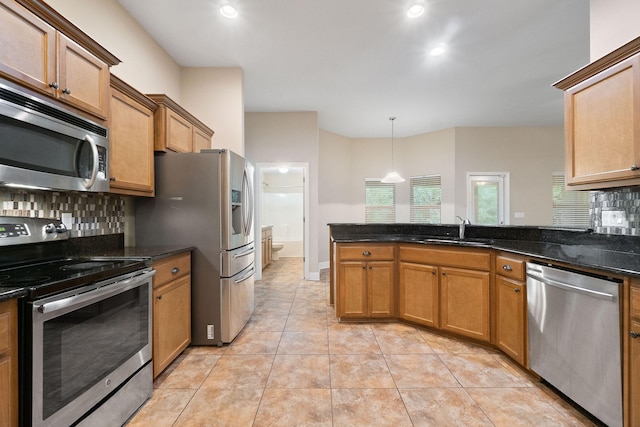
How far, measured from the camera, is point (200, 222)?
2.46 metres

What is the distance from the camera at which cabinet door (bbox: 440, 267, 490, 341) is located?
2.44 meters

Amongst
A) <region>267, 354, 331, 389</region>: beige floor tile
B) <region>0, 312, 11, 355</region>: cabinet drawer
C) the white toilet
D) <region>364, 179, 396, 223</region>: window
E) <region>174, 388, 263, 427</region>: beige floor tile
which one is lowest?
<region>174, 388, 263, 427</region>: beige floor tile

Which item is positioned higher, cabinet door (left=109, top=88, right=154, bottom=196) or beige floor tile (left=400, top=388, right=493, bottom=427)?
cabinet door (left=109, top=88, right=154, bottom=196)

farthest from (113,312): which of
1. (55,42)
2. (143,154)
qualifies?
(55,42)

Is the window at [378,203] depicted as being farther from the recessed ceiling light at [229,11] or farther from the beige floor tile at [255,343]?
the recessed ceiling light at [229,11]

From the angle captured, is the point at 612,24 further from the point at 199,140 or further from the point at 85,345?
the point at 85,345

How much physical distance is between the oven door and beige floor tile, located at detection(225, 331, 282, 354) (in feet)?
2.73

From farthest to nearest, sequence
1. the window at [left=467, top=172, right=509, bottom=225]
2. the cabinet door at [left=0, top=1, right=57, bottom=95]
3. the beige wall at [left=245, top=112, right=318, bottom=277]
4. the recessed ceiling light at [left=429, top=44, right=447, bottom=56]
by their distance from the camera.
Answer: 1. the window at [left=467, top=172, right=509, bottom=225]
2. the beige wall at [left=245, top=112, right=318, bottom=277]
3. the recessed ceiling light at [left=429, top=44, right=447, bottom=56]
4. the cabinet door at [left=0, top=1, right=57, bottom=95]

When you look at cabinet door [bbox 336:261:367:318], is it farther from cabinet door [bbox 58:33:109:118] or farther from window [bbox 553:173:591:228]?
window [bbox 553:173:591:228]

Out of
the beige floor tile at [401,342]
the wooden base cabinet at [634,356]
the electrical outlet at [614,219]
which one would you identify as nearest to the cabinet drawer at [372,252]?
the beige floor tile at [401,342]

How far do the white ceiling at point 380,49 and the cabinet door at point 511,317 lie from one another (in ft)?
8.04

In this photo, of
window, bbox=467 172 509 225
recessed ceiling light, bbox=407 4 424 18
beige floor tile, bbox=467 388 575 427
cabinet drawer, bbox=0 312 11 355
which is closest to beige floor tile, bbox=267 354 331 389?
beige floor tile, bbox=467 388 575 427

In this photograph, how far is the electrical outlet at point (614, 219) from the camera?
2.03 meters

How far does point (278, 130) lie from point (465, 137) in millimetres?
3977
